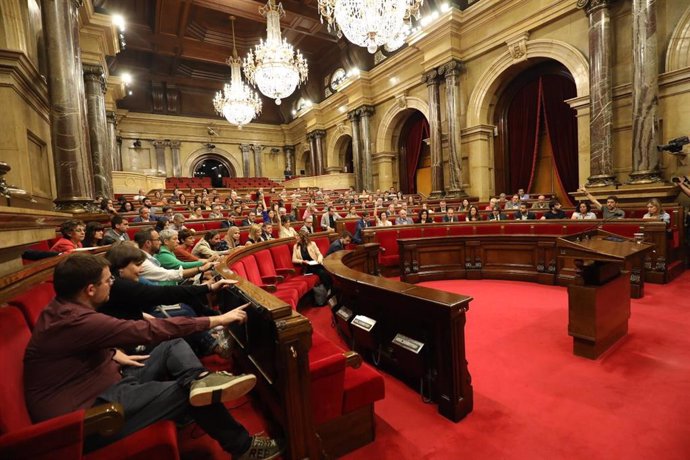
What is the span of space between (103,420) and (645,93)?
8237mm

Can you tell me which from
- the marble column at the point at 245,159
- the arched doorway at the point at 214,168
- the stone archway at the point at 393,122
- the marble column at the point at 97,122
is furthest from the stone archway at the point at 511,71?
the arched doorway at the point at 214,168

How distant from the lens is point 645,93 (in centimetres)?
597

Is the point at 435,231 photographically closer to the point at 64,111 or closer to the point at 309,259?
the point at 309,259

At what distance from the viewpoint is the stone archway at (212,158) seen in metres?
18.3

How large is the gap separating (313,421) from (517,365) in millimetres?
1695

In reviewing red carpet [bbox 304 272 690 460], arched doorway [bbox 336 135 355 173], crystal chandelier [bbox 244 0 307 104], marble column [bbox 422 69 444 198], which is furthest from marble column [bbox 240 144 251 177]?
red carpet [bbox 304 272 690 460]

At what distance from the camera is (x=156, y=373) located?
4.97 ft

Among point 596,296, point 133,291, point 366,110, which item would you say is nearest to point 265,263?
point 133,291

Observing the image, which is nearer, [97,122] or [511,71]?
[97,122]

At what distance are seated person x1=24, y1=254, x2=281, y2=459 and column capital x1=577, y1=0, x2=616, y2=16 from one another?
8711mm

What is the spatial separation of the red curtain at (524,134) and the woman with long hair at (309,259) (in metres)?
7.71

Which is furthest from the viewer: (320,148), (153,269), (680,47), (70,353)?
(320,148)

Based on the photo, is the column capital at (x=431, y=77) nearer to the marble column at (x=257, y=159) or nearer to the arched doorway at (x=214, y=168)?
the marble column at (x=257, y=159)

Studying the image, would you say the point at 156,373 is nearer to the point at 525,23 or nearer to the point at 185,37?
the point at 525,23
